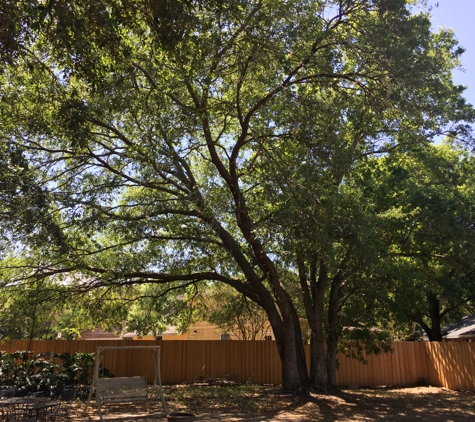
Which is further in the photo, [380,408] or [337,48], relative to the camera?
[380,408]

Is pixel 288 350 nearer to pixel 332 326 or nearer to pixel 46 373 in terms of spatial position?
pixel 332 326

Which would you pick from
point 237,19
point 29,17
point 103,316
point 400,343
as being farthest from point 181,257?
point 400,343

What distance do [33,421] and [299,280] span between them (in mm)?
10105

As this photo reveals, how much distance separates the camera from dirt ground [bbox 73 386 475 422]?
10891 millimetres

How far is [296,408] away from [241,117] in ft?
25.6

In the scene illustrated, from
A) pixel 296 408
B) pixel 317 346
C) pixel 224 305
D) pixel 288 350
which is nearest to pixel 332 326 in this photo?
pixel 317 346

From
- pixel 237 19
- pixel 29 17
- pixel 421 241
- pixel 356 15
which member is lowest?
pixel 421 241

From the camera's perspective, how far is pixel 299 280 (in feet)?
54.0

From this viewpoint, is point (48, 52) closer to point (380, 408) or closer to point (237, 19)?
point (237, 19)

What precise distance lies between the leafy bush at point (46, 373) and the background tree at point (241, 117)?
261cm

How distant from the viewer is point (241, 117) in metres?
11.9

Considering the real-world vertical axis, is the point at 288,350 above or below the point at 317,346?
below

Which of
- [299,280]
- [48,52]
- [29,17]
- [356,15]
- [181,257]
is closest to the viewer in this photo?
[29,17]

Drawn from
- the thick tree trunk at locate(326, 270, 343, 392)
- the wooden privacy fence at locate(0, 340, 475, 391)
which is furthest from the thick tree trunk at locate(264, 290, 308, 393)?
the wooden privacy fence at locate(0, 340, 475, 391)
